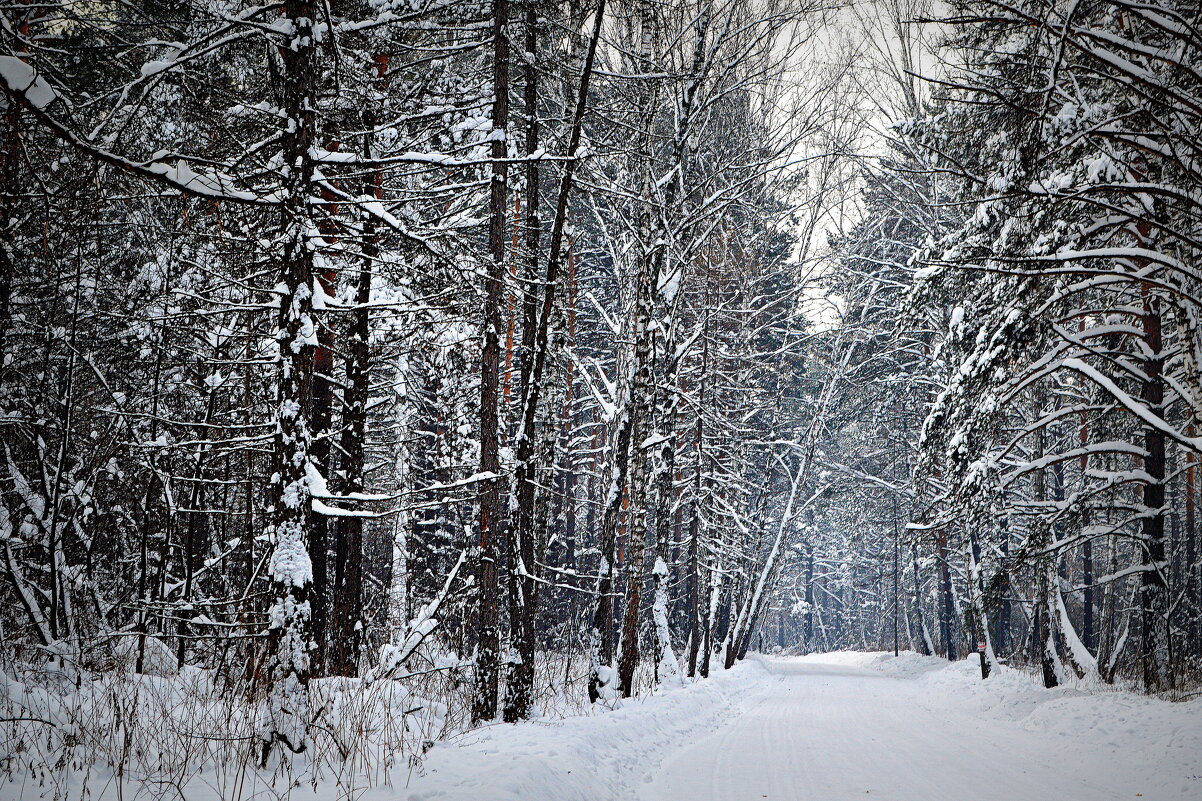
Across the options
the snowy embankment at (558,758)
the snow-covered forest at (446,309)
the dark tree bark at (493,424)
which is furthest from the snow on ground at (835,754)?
the dark tree bark at (493,424)

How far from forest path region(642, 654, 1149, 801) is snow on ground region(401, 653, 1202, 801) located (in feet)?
0.09

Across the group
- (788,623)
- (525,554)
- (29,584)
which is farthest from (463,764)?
(788,623)

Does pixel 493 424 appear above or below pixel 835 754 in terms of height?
above

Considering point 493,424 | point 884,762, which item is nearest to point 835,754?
point 884,762

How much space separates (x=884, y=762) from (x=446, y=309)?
7.99 meters

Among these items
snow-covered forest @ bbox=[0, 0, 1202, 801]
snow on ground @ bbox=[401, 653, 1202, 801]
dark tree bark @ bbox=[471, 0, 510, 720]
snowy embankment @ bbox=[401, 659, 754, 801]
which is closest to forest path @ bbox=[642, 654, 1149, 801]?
snow on ground @ bbox=[401, 653, 1202, 801]

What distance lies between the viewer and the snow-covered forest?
534 centimetres

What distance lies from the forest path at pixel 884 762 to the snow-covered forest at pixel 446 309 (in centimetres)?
67

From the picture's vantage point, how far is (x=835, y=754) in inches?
354

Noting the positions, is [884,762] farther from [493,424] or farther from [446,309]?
[446,309]

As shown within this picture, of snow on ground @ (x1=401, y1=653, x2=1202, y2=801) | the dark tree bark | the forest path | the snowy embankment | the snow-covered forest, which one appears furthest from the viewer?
the dark tree bark

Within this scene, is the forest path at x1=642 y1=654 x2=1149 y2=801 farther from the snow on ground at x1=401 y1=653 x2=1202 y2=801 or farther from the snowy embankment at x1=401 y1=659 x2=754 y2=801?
the snowy embankment at x1=401 y1=659 x2=754 y2=801

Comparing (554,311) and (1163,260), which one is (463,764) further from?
(1163,260)

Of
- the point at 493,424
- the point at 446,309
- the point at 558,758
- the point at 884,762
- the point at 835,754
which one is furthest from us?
the point at 835,754
